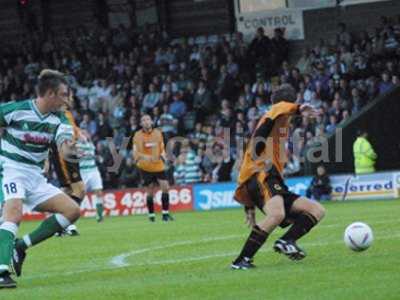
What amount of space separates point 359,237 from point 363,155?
16.0 meters

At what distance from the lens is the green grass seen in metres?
9.47

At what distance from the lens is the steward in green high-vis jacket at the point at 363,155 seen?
28.1m

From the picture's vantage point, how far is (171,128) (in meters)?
32.0

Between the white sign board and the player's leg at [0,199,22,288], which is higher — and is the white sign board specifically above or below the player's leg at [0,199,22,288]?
above

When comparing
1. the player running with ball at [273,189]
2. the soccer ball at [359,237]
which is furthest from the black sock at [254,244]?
the soccer ball at [359,237]

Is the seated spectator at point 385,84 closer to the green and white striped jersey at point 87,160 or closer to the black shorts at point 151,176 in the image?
the black shorts at point 151,176

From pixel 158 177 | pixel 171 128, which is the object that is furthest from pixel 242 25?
pixel 158 177

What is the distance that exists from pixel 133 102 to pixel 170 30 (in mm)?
5833

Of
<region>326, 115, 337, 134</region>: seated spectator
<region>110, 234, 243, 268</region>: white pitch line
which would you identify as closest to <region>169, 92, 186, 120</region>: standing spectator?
<region>326, 115, 337, 134</region>: seated spectator

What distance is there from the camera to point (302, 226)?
39.3ft

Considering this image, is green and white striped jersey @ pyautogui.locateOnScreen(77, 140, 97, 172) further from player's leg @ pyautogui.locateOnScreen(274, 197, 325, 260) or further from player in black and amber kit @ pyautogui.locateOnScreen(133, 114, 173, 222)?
player's leg @ pyautogui.locateOnScreen(274, 197, 325, 260)

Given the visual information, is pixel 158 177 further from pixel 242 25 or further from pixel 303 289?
pixel 303 289

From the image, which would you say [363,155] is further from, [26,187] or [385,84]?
[26,187]

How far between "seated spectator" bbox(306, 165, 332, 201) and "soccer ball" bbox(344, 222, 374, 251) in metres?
15.8
